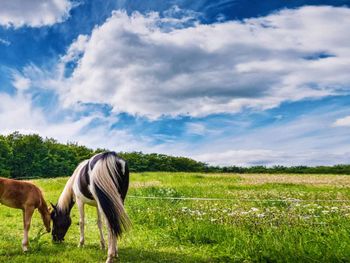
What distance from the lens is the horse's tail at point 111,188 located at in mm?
8809

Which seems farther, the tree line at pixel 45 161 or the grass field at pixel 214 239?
the tree line at pixel 45 161

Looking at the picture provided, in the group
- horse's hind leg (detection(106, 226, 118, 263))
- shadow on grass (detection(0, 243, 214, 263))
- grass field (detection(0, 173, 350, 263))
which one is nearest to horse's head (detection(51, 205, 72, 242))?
grass field (detection(0, 173, 350, 263))

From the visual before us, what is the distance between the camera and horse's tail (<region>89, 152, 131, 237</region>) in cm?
881

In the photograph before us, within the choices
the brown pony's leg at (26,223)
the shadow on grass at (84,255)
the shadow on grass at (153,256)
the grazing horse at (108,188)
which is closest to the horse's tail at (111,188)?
the grazing horse at (108,188)

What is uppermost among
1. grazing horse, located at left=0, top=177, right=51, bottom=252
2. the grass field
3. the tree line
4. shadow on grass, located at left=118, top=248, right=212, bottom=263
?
the tree line

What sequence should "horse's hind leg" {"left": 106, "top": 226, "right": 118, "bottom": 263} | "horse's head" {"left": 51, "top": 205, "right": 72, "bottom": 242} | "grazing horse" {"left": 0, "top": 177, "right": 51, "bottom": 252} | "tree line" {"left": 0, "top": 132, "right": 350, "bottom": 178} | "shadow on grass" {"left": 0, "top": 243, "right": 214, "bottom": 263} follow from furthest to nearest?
"tree line" {"left": 0, "top": 132, "right": 350, "bottom": 178}
"horse's head" {"left": 51, "top": 205, "right": 72, "bottom": 242}
"grazing horse" {"left": 0, "top": 177, "right": 51, "bottom": 252}
"shadow on grass" {"left": 0, "top": 243, "right": 214, "bottom": 263}
"horse's hind leg" {"left": 106, "top": 226, "right": 118, "bottom": 263}

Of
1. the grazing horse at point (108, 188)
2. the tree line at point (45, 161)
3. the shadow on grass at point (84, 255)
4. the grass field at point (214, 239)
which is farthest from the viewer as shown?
the tree line at point (45, 161)

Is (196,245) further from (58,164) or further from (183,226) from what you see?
(58,164)

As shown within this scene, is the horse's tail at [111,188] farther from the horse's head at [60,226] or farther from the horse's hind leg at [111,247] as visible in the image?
the horse's head at [60,226]

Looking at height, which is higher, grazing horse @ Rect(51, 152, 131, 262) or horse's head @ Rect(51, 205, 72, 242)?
grazing horse @ Rect(51, 152, 131, 262)

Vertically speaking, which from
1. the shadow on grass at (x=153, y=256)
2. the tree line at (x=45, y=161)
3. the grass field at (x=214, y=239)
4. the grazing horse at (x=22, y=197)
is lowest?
the shadow on grass at (x=153, y=256)

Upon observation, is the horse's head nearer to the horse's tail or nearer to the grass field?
the grass field

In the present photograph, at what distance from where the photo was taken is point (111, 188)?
29.4ft

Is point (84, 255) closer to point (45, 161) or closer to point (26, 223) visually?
point (26, 223)
